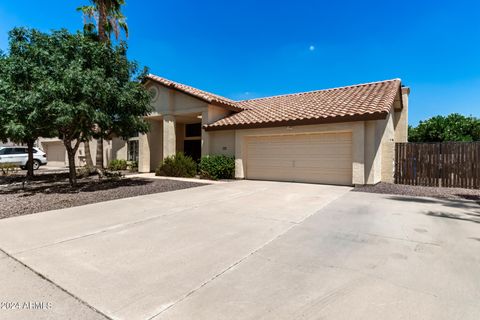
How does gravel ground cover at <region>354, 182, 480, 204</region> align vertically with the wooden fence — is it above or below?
below

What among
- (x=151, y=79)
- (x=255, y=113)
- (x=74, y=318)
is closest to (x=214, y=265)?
(x=74, y=318)

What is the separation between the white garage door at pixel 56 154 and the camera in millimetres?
26900

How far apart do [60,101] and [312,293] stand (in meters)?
8.79

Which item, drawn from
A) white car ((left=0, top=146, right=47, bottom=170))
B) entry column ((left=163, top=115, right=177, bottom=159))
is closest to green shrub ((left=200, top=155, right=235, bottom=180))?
entry column ((left=163, top=115, right=177, bottom=159))

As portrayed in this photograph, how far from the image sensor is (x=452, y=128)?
2083 centimetres

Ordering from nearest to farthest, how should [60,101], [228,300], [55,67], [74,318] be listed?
[74,318] → [228,300] → [60,101] → [55,67]

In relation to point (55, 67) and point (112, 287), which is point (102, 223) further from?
point (55, 67)

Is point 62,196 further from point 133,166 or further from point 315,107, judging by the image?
point 315,107

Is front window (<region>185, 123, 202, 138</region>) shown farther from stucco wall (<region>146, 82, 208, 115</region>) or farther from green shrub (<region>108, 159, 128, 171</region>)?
green shrub (<region>108, 159, 128, 171</region>)

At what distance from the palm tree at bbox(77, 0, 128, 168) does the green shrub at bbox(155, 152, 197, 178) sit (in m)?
3.83

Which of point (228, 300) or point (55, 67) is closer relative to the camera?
point (228, 300)

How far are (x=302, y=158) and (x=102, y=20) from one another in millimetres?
14039

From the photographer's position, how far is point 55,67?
331 inches

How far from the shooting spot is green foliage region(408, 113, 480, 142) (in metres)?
20.6
